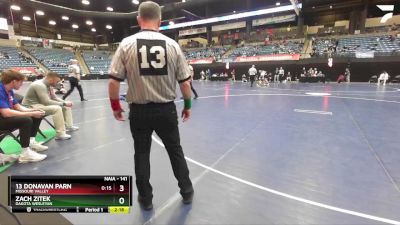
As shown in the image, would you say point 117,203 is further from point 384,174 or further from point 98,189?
point 384,174

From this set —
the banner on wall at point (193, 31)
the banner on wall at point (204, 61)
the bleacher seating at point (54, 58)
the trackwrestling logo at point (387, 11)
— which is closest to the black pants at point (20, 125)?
the banner on wall at point (204, 61)

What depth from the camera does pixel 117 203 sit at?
6.48ft

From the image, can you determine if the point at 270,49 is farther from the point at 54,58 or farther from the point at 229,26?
the point at 54,58

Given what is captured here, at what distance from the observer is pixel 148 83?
2.12 metres

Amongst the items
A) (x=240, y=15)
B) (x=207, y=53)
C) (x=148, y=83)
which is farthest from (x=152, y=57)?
(x=207, y=53)

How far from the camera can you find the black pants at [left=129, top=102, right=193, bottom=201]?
2.18 meters

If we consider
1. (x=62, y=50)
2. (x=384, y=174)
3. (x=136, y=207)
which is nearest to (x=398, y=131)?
(x=384, y=174)

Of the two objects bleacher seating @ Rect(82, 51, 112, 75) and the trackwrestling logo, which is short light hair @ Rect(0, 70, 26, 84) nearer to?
bleacher seating @ Rect(82, 51, 112, 75)

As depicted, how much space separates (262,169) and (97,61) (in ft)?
141

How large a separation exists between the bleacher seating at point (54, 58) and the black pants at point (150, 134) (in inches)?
1394

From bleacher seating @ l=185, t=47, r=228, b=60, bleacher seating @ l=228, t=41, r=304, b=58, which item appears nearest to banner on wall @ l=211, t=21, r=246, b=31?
bleacher seating @ l=185, t=47, r=228, b=60

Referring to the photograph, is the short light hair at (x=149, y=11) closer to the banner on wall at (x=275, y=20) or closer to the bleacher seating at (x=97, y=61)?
the banner on wall at (x=275, y=20)
